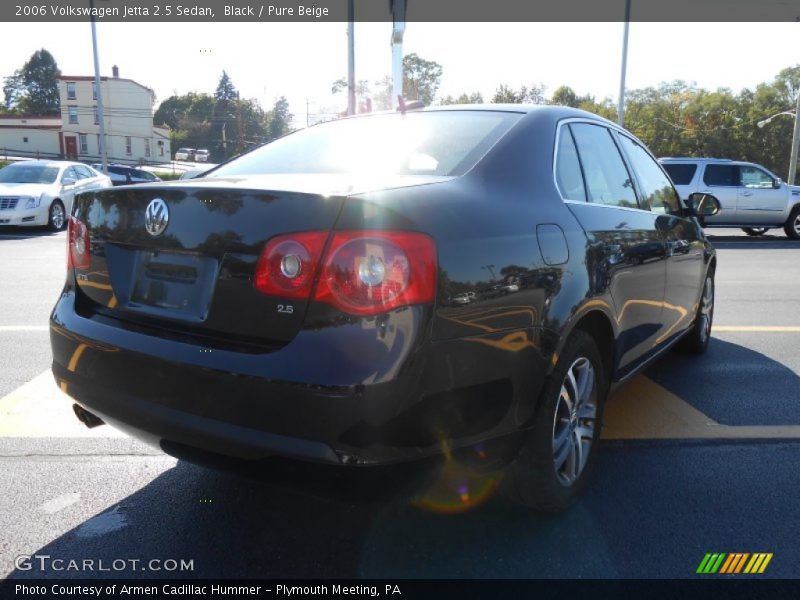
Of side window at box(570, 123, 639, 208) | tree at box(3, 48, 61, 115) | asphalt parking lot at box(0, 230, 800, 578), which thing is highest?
tree at box(3, 48, 61, 115)

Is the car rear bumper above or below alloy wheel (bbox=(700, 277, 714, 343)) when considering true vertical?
above

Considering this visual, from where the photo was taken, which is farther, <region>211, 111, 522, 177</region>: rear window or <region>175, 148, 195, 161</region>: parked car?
<region>175, 148, 195, 161</region>: parked car

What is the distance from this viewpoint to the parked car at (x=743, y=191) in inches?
624

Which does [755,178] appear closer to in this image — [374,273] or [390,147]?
[390,147]

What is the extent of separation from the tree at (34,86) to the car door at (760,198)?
349 feet

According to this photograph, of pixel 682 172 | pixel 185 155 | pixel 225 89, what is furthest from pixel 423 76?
pixel 225 89

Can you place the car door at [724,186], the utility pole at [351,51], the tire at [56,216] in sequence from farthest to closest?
1. the utility pole at [351,51]
2. the car door at [724,186]
3. the tire at [56,216]

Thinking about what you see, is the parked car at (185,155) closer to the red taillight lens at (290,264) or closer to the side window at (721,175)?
the side window at (721,175)

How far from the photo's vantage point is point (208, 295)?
207cm

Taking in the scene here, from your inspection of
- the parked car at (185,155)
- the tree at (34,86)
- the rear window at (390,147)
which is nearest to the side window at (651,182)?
the rear window at (390,147)

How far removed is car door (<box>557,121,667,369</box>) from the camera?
275 cm

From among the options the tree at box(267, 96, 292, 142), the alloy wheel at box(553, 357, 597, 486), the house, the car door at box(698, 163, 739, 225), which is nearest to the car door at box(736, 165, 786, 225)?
the car door at box(698, 163, 739, 225)

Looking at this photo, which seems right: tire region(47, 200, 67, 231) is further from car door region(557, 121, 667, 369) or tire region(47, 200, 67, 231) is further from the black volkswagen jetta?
car door region(557, 121, 667, 369)

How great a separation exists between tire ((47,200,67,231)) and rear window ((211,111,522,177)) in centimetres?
1254
